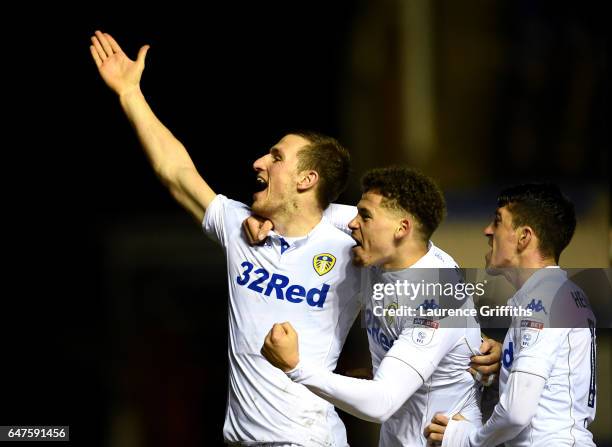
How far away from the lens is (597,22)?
391 inches

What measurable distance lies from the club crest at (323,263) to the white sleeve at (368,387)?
0.74 m

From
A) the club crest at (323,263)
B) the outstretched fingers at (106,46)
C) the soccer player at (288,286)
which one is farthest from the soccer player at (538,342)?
the outstretched fingers at (106,46)

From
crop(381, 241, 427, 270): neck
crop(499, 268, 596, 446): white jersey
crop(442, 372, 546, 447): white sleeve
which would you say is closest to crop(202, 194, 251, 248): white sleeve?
crop(381, 241, 427, 270): neck

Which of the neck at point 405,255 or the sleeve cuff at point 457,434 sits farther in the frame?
the neck at point 405,255

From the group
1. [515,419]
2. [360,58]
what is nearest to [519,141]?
[360,58]

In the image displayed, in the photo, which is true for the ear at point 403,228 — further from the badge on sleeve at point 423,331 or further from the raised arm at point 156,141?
the raised arm at point 156,141

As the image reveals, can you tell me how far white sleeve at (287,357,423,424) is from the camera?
200 inches

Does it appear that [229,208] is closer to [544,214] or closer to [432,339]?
[432,339]

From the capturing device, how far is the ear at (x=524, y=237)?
219 inches

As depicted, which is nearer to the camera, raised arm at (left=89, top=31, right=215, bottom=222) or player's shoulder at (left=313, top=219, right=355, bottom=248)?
player's shoulder at (left=313, top=219, right=355, bottom=248)

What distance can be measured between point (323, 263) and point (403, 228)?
1.76 feet

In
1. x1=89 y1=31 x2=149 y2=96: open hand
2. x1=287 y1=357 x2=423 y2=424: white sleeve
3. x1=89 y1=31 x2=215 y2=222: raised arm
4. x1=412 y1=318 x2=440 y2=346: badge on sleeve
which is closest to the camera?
x1=287 y1=357 x2=423 y2=424: white sleeve

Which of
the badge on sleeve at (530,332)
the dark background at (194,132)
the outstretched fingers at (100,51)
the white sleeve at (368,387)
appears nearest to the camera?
the white sleeve at (368,387)

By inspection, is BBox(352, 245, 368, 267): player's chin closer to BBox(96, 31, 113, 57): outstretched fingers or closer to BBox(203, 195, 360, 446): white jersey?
BBox(203, 195, 360, 446): white jersey
